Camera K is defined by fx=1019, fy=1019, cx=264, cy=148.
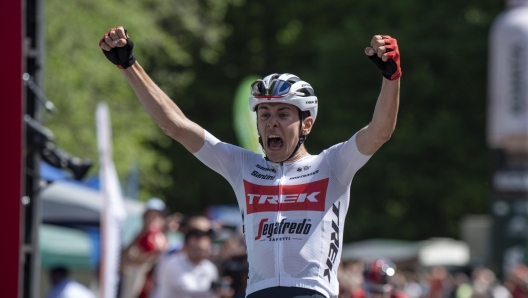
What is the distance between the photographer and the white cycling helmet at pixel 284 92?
17.0 feet

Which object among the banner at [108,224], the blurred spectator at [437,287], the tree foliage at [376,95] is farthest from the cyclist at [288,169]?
the tree foliage at [376,95]

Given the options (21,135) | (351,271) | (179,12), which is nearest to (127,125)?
(179,12)

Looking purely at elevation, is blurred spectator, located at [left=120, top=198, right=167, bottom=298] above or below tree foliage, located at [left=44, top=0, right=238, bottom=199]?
below

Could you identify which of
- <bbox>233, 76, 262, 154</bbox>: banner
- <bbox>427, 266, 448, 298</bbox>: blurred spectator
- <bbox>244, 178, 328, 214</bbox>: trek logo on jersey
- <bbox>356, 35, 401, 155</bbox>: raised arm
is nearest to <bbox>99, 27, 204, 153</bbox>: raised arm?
<bbox>244, 178, 328, 214</bbox>: trek logo on jersey

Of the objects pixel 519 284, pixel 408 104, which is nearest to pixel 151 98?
pixel 519 284

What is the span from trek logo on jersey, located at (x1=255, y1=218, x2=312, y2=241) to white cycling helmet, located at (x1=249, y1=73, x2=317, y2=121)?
61 cm

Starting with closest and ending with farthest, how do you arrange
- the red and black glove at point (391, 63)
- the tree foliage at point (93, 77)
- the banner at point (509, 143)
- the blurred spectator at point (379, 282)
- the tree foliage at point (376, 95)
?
1. the red and black glove at point (391, 63)
2. the blurred spectator at point (379, 282)
3. the tree foliage at point (93, 77)
4. the banner at point (509, 143)
5. the tree foliage at point (376, 95)

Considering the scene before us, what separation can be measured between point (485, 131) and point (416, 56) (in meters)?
3.31

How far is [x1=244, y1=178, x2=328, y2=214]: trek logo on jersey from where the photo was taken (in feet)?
16.7

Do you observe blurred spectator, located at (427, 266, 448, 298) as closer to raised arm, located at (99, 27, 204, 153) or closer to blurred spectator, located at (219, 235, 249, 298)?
blurred spectator, located at (219, 235, 249, 298)

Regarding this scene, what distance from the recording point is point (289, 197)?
511 cm

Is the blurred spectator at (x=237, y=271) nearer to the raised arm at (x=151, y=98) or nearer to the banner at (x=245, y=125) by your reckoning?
the banner at (x=245, y=125)

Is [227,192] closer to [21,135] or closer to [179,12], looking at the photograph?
[179,12]

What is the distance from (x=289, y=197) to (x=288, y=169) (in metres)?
0.19
